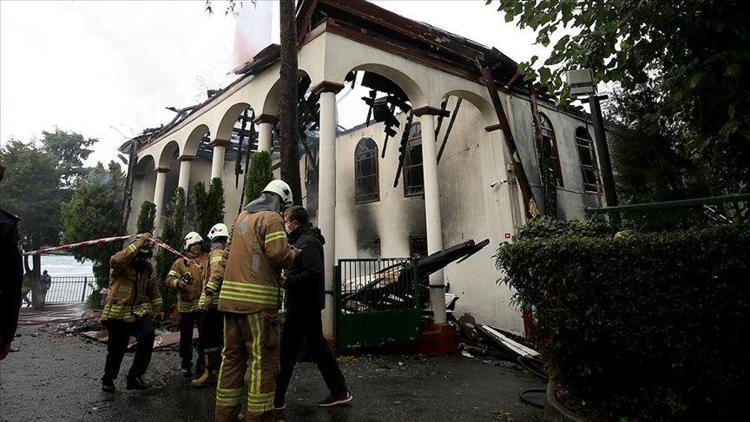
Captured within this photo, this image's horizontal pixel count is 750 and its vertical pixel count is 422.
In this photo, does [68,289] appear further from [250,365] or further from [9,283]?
[250,365]

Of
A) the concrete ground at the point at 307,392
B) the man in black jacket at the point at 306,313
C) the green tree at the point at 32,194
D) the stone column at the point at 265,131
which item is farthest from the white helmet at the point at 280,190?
the green tree at the point at 32,194

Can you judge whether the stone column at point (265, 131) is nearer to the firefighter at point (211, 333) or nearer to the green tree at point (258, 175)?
the green tree at point (258, 175)

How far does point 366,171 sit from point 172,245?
20.0ft

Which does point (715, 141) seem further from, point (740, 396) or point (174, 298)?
point (174, 298)

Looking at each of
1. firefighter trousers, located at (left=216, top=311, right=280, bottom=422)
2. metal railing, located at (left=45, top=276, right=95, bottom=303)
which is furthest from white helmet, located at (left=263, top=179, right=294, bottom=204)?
metal railing, located at (left=45, top=276, right=95, bottom=303)

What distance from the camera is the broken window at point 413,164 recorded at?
11.1 metres

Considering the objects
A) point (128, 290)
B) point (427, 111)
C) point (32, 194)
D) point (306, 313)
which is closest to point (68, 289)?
point (32, 194)

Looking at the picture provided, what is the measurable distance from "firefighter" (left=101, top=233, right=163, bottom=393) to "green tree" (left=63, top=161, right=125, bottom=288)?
10600mm

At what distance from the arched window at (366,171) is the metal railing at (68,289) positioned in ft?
55.7

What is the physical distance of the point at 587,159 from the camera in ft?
42.1

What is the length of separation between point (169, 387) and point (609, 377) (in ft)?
15.7

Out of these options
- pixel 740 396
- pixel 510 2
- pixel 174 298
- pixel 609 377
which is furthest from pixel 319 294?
pixel 174 298

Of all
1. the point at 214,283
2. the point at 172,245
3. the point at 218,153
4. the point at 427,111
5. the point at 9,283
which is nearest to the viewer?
the point at 9,283

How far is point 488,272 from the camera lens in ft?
31.8
